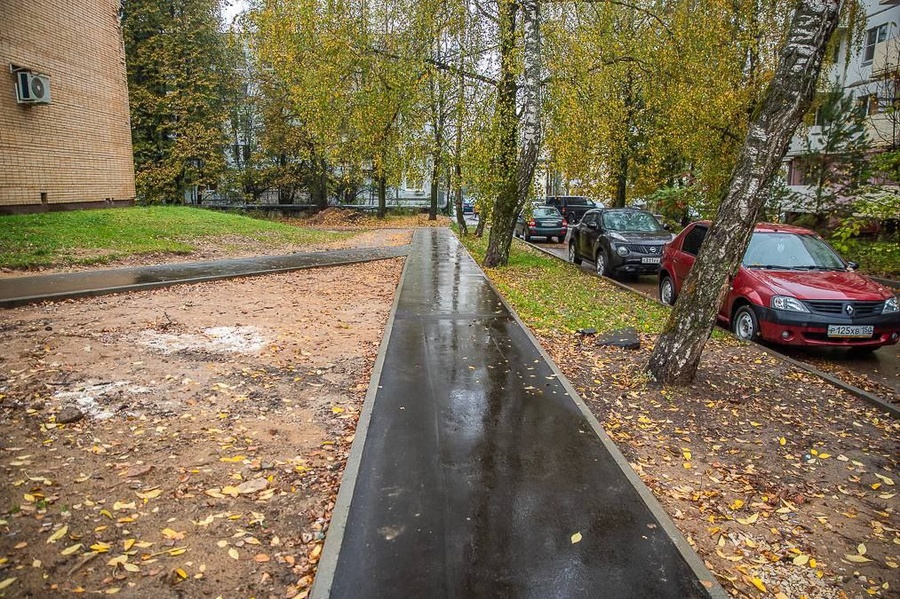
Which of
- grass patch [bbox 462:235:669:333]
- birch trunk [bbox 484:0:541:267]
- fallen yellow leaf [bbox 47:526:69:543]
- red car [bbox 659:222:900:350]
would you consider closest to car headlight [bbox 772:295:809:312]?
red car [bbox 659:222:900:350]

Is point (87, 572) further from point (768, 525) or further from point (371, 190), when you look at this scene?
point (371, 190)

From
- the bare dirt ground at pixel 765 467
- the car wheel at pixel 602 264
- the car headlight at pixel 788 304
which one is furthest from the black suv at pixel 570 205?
the bare dirt ground at pixel 765 467

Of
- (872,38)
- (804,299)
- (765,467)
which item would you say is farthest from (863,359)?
(872,38)

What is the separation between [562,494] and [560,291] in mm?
8726

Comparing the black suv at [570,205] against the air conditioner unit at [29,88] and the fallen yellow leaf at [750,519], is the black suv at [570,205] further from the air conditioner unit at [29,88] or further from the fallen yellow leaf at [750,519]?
the fallen yellow leaf at [750,519]

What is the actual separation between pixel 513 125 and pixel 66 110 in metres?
15.0

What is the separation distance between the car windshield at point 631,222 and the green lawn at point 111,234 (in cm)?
1124

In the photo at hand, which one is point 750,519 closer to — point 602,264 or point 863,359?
point 863,359

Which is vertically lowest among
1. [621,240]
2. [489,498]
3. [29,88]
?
[489,498]

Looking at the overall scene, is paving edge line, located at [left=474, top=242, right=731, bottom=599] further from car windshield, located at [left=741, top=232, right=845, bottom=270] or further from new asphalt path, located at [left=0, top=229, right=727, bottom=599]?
car windshield, located at [left=741, top=232, right=845, bottom=270]

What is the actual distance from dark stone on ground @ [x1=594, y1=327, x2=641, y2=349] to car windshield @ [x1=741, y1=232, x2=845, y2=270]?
2.26 metres

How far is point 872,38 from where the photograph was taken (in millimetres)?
28266

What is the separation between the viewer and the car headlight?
7.75m

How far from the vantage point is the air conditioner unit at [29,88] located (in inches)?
646
